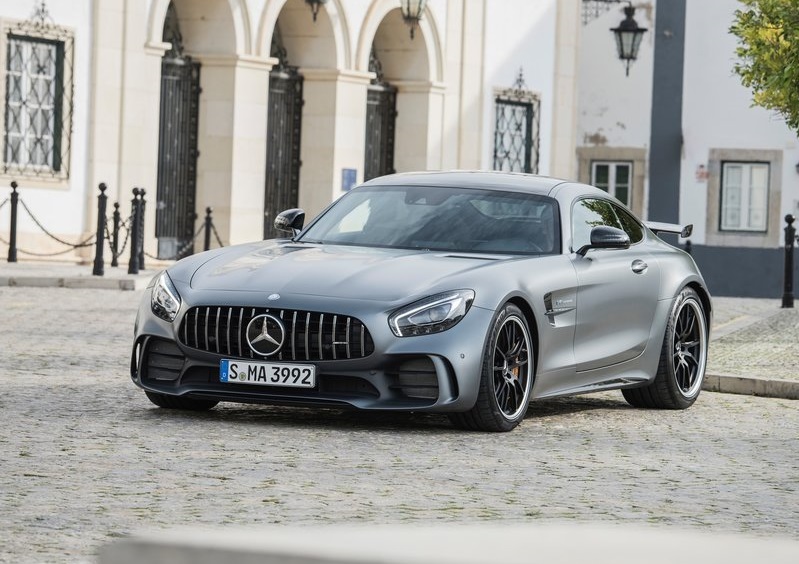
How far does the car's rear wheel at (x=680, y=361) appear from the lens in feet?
33.3

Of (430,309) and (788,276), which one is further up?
(430,309)

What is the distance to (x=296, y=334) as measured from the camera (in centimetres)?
823

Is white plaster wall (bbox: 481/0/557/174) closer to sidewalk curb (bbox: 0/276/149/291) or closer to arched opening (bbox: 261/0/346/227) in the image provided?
arched opening (bbox: 261/0/346/227)

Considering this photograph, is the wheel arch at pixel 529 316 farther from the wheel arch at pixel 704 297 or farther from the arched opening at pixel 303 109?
the arched opening at pixel 303 109

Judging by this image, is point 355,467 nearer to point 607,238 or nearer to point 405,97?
point 607,238

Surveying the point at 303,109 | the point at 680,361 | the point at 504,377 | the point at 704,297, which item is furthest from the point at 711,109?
the point at 504,377

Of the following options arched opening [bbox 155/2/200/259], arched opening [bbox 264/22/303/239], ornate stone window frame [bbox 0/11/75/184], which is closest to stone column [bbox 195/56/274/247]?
arched opening [bbox 155/2/200/259]

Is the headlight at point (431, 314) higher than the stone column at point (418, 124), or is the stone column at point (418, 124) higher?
the stone column at point (418, 124)

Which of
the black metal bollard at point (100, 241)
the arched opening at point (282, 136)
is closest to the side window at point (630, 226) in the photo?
the black metal bollard at point (100, 241)

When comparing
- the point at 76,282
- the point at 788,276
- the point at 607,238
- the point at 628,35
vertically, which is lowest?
the point at 76,282

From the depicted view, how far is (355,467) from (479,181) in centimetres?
324

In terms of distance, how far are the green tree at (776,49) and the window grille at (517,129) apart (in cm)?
1512

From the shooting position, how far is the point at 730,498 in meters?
6.56

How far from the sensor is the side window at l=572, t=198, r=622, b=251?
32.0 feet
